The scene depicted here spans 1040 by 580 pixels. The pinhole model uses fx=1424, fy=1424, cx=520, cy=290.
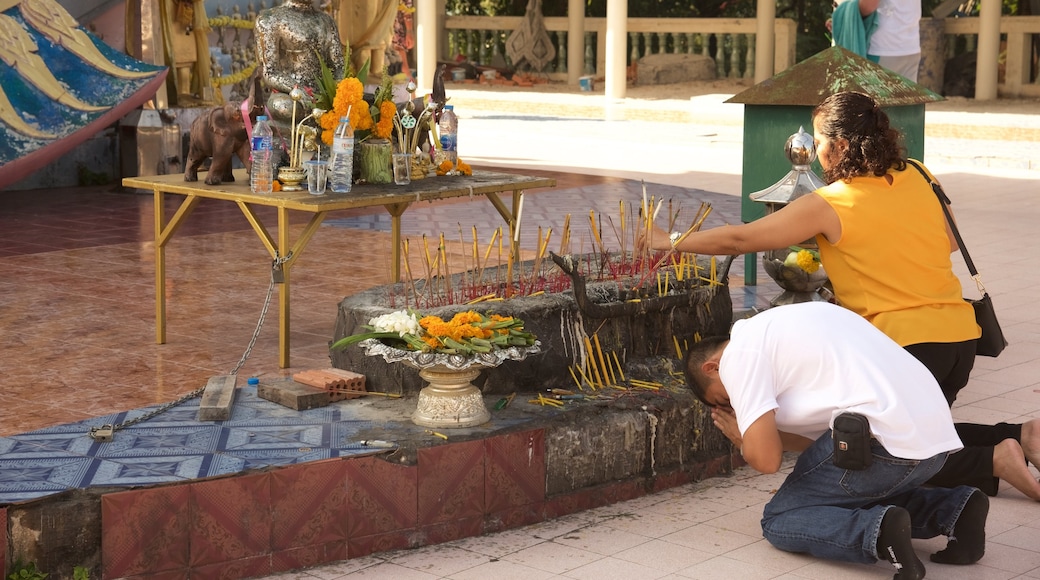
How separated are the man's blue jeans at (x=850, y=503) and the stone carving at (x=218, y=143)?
116 inches

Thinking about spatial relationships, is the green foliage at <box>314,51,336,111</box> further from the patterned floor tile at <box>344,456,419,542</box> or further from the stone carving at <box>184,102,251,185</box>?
the patterned floor tile at <box>344,456,419,542</box>

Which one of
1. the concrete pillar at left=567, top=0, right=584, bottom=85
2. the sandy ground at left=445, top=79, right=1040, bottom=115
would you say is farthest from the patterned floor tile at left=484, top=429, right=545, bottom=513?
the concrete pillar at left=567, top=0, right=584, bottom=85

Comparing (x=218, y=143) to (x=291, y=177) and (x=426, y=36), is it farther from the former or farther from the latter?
(x=426, y=36)

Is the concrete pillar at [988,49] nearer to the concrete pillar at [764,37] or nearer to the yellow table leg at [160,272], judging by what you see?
the concrete pillar at [764,37]

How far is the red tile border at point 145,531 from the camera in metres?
3.80

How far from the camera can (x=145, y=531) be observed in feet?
12.6

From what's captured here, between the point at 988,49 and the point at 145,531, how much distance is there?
57.7 feet

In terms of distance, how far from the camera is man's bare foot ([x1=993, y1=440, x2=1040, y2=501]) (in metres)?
4.58

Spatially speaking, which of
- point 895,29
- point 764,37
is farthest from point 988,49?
point 895,29

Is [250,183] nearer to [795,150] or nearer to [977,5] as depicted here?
[795,150]

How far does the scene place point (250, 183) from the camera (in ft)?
19.7

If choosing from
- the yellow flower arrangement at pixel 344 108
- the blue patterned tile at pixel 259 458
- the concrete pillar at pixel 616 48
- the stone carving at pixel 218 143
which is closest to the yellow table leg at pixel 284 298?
the yellow flower arrangement at pixel 344 108

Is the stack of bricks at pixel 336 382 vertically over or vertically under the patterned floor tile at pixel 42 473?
over

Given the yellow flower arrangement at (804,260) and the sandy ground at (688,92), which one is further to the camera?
the sandy ground at (688,92)
